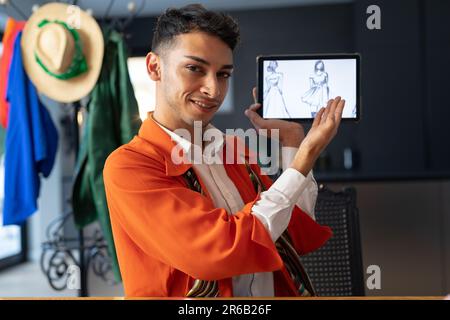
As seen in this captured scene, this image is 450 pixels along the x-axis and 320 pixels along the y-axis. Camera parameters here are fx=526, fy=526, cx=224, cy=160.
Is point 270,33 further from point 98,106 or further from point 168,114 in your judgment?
point 168,114

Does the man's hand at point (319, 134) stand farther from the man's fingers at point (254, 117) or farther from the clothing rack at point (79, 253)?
the clothing rack at point (79, 253)

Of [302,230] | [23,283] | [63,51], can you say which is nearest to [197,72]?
[302,230]

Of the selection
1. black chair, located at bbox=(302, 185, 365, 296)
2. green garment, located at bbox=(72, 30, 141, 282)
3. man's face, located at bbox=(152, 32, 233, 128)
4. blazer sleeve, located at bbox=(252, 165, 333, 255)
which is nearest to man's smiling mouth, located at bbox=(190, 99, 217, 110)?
man's face, located at bbox=(152, 32, 233, 128)

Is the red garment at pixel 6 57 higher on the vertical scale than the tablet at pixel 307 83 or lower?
higher

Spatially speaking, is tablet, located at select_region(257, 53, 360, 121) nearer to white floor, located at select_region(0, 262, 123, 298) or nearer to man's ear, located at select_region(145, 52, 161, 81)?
man's ear, located at select_region(145, 52, 161, 81)

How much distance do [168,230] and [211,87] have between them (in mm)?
116

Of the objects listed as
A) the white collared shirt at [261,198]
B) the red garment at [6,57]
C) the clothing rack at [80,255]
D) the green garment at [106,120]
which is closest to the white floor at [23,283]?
the clothing rack at [80,255]

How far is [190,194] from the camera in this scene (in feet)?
1.40

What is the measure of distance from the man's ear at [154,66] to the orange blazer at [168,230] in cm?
4

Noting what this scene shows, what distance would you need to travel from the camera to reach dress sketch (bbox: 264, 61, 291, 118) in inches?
16.9

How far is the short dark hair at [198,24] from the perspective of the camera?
16.2 inches

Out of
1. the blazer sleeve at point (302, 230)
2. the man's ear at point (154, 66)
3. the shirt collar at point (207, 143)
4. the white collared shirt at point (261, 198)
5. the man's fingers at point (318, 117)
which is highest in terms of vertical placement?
the man's ear at point (154, 66)

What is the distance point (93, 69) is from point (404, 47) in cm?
203

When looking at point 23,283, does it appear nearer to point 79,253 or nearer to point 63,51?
point 63,51
